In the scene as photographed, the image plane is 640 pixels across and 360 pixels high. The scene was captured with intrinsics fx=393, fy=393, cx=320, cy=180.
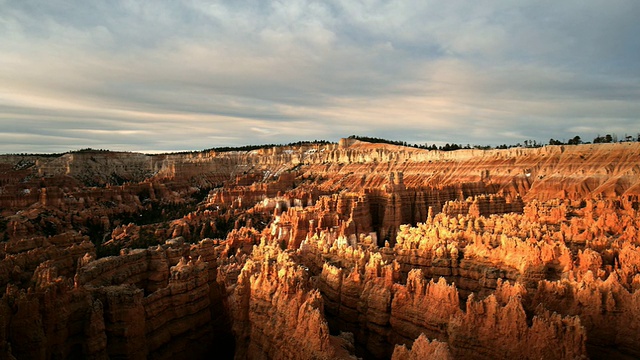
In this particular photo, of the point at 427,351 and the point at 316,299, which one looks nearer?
the point at 427,351

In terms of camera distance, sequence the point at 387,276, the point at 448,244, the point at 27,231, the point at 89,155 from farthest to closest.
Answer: the point at 89,155
the point at 27,231
the point at 448,244
the point at 387,276

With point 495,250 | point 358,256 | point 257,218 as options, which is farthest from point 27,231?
point 495,250

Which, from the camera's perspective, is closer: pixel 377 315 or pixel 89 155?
pixel 377 315

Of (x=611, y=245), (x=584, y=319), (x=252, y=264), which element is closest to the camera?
(x=584, y=319)

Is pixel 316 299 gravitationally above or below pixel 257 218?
above

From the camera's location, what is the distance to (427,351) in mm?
6766

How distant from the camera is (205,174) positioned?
9881 centimetres

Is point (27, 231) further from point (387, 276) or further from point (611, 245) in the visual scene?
point (611, 245)

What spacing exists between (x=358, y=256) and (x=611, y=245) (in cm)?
828

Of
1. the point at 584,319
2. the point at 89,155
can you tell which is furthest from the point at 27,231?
the point at 89,155

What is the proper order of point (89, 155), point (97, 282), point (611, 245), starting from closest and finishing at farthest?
point (97, 282), point (611, 245), point (89, 155)

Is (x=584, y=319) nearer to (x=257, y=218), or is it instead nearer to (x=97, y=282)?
(x=97, y=282)

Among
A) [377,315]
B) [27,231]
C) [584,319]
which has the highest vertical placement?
[584,319]

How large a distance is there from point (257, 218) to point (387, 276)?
106 feet
